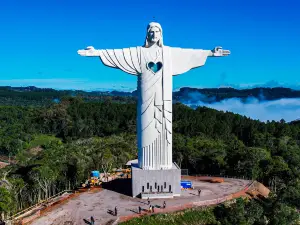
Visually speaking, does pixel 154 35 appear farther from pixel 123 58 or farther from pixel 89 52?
pixel 89 52

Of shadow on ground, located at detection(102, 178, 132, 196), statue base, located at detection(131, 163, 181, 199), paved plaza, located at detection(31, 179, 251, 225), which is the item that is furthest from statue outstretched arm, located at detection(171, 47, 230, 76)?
shadow on ground, located at detection(102, 178, 132, 196)

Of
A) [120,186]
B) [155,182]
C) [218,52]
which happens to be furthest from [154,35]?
[120,186]

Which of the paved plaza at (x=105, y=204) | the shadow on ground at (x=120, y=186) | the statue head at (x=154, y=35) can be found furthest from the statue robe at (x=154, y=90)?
the shadow on ground at (x=120, y=186)

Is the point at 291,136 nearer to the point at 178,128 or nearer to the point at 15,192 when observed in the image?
the point at 178,128

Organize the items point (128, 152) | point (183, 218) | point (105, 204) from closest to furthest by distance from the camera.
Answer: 1. point (183, 218)
2. point (105, 204)
3. point (128, 152)

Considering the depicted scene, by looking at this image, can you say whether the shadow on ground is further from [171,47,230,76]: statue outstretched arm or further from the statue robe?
[171,47,230,76]: statue outstretched arm

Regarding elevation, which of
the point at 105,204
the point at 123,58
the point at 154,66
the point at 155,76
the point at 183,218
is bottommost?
the point at 183,218

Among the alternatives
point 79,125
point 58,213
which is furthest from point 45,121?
point 58,213
